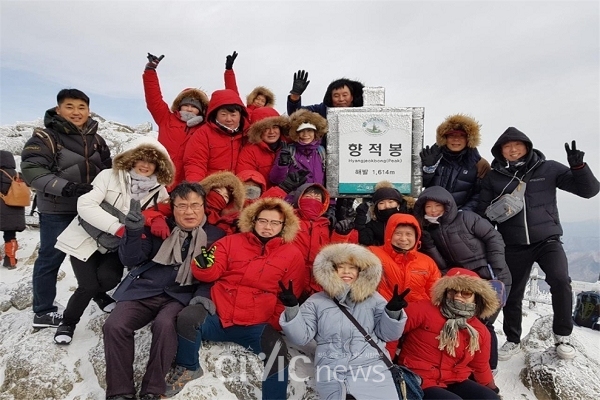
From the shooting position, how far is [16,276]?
7352 millimetres

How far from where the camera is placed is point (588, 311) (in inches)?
334

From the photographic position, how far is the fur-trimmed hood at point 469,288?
10.9 ft

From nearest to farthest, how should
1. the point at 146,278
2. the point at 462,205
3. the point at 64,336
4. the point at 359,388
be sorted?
the point at 359,388, the point at 146,278, the point at 64,336, the point at 462,205

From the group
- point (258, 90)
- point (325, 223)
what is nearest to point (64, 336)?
point (325, 223)

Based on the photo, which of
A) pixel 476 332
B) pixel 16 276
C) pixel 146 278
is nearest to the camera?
pixel 476 332

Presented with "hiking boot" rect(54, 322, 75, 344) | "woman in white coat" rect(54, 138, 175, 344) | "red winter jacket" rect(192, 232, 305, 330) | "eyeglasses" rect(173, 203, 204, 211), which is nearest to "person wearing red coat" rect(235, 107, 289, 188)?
"woman in white coat" rect(54, 138, 175, 344)

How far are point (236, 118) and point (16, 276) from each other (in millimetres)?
5955

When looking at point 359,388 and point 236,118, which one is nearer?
point 359,388

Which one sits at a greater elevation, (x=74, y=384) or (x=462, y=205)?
(x=462, y=205)

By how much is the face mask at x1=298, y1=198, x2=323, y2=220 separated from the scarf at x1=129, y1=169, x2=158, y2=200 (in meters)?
1.72

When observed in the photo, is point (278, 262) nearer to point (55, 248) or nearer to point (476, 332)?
point (476, 332)

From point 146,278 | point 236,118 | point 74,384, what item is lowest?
point 74,384

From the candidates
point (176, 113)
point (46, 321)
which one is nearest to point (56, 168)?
point (46, 321)

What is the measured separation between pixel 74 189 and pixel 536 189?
5.18m
